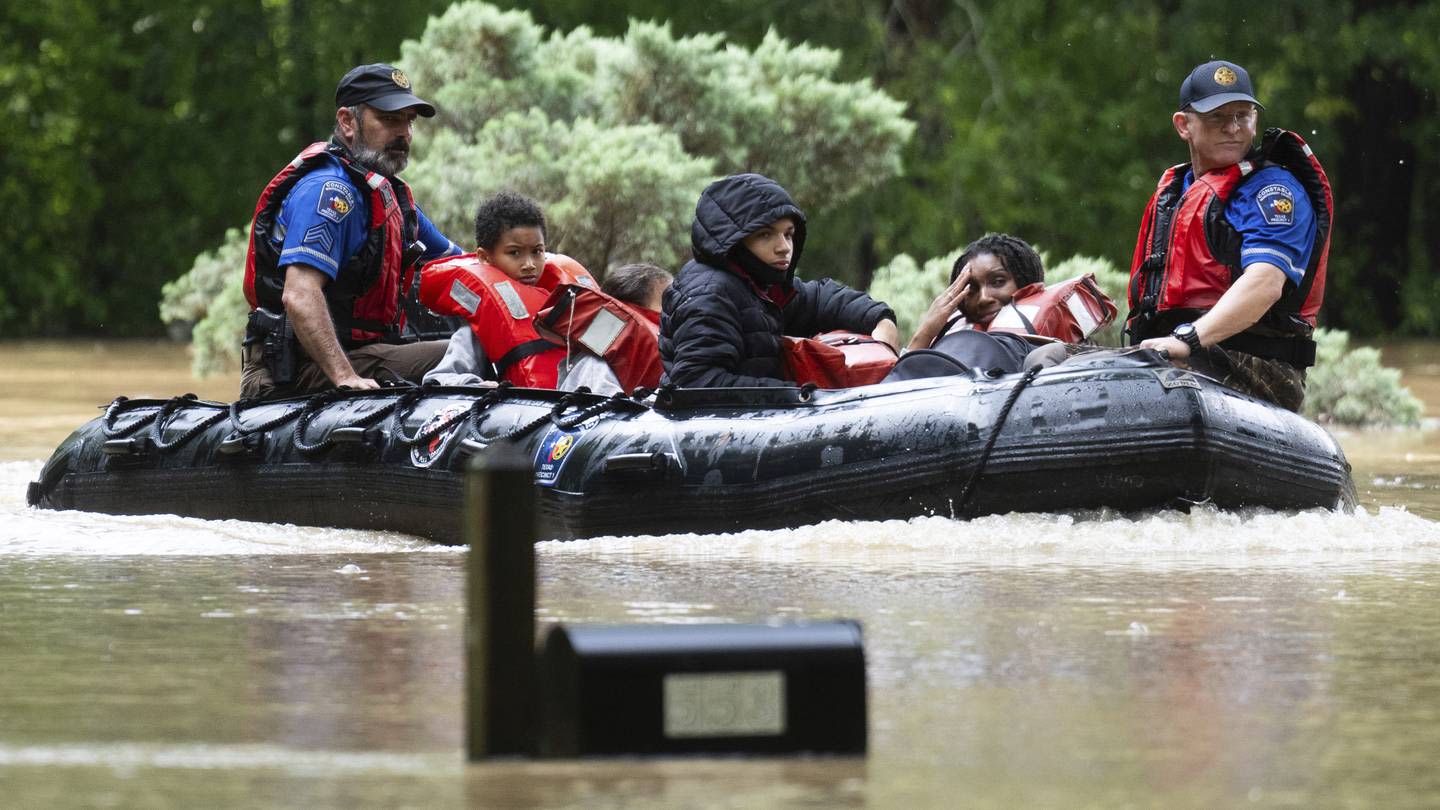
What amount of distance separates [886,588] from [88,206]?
22057 mm

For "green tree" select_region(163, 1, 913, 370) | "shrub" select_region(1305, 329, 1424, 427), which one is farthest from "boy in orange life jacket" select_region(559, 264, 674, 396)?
"shrub" select_region(1305, 329, 1424, 427)

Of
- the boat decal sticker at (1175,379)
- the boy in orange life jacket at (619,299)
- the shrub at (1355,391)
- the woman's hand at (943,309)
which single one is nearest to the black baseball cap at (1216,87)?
the woman's hand at (943,309)

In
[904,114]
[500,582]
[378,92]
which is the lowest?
[500,582]

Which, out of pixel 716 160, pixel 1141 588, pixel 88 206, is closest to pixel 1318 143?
pixel 716 160

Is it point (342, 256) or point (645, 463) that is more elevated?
point (342, 256)

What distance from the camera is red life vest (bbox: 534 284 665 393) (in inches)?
293

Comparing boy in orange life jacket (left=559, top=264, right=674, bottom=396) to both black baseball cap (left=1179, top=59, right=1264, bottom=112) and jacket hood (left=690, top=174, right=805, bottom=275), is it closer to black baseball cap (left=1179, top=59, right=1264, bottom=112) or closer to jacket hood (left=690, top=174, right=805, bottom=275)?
jacket hood (left=690, top=174, right=805, bottom=275)

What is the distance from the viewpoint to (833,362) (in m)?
7.33

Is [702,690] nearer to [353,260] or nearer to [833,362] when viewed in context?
[833,362]

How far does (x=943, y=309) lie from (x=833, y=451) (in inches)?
38.2

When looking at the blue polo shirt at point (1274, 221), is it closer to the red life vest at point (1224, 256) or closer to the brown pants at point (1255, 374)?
the red life vest at point (1224, 256)

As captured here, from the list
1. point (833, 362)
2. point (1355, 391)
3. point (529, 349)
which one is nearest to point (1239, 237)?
point (833, 362)

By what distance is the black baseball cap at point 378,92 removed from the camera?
7.99 meters

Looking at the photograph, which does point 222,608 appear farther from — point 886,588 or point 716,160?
point 716,160
